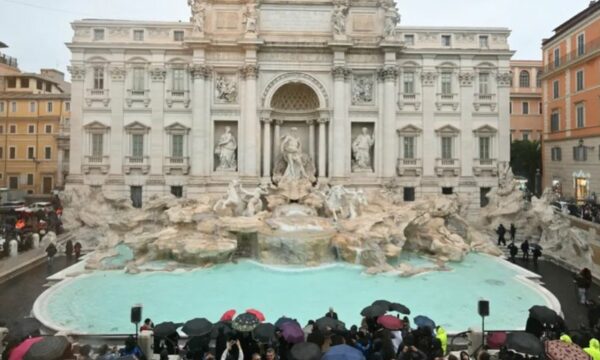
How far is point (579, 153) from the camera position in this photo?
98.6ft

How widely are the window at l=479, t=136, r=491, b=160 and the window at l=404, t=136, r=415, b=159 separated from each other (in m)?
4.66

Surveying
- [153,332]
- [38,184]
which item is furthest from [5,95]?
[153,332]

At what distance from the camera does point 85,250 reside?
2116 cm

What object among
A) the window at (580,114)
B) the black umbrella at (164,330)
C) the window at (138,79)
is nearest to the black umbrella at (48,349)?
the black umbrella at (164,330)

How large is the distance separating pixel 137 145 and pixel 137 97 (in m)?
3.15

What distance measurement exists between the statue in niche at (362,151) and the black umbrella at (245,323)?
A: 1958 cm

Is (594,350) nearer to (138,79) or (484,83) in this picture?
(484,83)

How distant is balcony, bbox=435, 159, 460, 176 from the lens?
89.6 feet

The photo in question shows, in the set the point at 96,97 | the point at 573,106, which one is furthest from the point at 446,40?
the point at 96,97

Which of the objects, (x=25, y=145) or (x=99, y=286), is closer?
(x=99, y=286)

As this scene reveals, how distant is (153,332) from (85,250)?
15.0 metres

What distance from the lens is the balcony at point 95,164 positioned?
26.5 meters

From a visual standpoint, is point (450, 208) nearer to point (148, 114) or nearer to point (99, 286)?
point (99, 286)

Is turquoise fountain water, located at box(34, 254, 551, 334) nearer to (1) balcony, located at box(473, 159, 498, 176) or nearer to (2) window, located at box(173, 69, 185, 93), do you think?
(1) balcony, located at box(473, 159, 498, 176)
